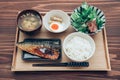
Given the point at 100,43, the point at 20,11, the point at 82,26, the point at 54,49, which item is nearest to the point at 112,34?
the point at 100,43

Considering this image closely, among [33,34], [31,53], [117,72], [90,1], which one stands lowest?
[117,72]

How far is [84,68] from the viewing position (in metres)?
1.24

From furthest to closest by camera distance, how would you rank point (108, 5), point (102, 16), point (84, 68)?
point (108, 5) → point (102, 16) → point (84, 68)

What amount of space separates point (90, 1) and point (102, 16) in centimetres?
18

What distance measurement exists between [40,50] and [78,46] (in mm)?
219

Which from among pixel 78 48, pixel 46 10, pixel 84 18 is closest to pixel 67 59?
pixel 78 48

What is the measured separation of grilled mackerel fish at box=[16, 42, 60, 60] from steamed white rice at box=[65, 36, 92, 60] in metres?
0.07

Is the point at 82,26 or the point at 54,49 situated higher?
the point at 82,26

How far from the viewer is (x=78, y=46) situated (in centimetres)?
126

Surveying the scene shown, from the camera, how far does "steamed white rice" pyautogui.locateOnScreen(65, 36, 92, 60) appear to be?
123 cm

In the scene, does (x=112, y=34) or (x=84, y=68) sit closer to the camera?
(x=84, y=68)

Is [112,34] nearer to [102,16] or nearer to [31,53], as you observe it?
[102,16]

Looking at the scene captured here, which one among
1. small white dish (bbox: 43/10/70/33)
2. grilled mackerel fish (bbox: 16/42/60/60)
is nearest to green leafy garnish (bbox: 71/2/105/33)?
small white dish (bbox: 43/10/70/33)

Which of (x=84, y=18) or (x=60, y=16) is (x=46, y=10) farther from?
(x=84, y=18)
